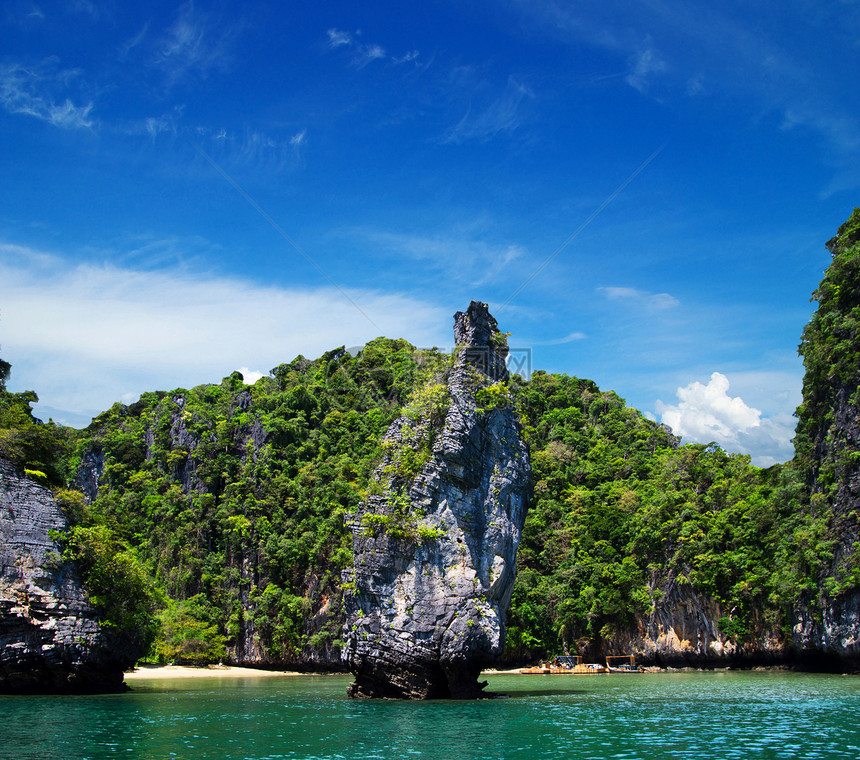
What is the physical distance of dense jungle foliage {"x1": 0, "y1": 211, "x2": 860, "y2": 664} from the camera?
36812 mm

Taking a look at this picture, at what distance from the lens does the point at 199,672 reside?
4878 centimetres

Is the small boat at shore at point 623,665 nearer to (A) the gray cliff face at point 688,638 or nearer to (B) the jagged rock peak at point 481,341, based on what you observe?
(A) the gray cliff face at point 688,638

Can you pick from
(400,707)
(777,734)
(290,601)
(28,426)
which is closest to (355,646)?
(400,707)

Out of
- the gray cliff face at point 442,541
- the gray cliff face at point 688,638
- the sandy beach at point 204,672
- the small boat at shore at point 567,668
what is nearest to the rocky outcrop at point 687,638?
the gray cliff face at point 688,638

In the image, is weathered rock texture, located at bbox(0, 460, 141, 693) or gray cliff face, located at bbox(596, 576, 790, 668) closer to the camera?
weathered rock texture, located at bbox(0, 460, 141, 693)

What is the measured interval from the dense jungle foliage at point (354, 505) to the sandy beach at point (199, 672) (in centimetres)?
106

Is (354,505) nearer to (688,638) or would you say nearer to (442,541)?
(688,638)

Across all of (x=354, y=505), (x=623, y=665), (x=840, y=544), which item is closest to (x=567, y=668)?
(x=623, y=665)

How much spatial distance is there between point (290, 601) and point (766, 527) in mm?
34259

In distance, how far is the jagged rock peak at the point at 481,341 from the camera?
106 feet

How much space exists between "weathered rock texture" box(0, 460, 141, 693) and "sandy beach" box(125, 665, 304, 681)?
17.3 metres

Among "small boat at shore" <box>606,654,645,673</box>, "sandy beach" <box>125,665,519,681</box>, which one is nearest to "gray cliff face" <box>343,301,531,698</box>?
"small boat at shore" <box>606,654,645,673</box>

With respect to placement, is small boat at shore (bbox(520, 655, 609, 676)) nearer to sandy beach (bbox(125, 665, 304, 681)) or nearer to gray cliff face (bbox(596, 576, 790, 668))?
gray cliff face (bbox(596, 576, 790, 668))

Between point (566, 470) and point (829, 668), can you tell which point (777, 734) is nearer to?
point (829, 668)
